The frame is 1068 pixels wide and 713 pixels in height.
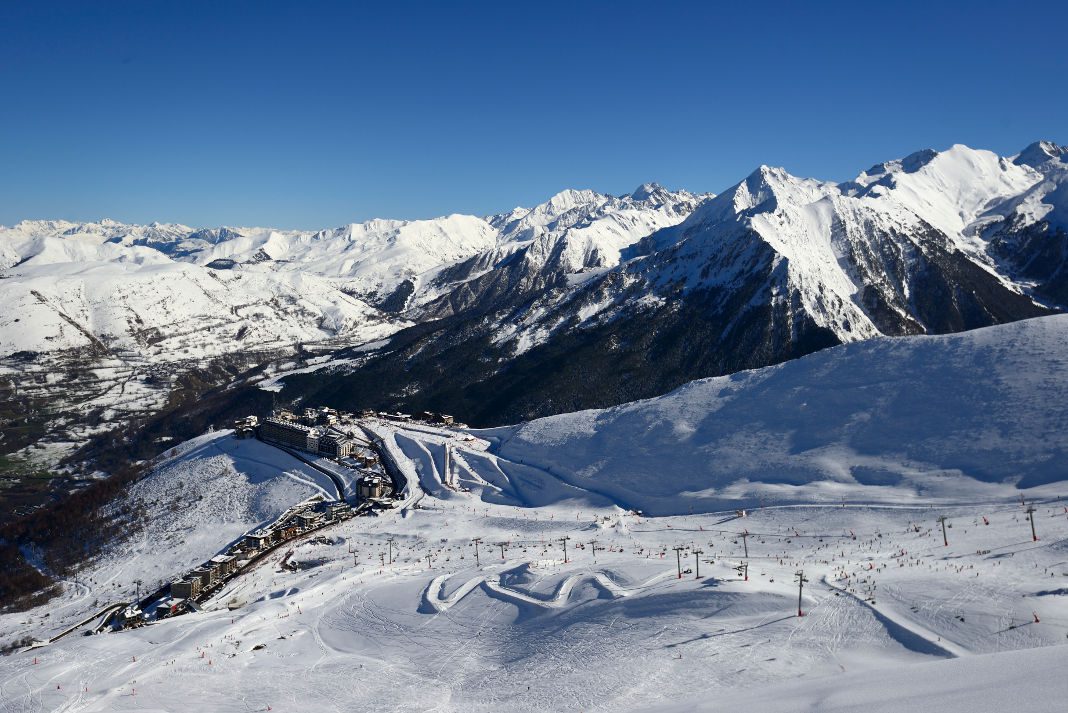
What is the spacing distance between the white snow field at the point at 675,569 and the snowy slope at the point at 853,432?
0.24 metres

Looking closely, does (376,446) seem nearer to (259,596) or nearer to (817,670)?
(259,596)

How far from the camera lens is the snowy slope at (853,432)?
54250mm

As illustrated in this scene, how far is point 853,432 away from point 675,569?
29.5m

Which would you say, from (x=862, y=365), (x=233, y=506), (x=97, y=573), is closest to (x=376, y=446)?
(x=233, y=506)

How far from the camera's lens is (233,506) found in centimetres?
8294

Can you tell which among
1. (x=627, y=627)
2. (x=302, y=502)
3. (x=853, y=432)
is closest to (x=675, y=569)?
(x=627, y=627)

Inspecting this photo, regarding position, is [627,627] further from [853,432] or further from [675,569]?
[853,432]

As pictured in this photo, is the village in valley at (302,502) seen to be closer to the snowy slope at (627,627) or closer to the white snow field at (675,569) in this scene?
the white snow field at (675,569)

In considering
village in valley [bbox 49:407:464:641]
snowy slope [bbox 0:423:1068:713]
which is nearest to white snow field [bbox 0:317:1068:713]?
snowy slope [bbox 0:423:1068:713]

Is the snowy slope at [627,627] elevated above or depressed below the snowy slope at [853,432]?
below

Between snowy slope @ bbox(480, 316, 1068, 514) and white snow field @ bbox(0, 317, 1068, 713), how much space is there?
243 mm

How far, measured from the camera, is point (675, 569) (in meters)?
41.4

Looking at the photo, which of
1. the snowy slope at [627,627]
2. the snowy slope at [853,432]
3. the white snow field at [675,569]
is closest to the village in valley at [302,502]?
the white snow field at [675,569]

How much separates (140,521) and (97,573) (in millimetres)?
12847
